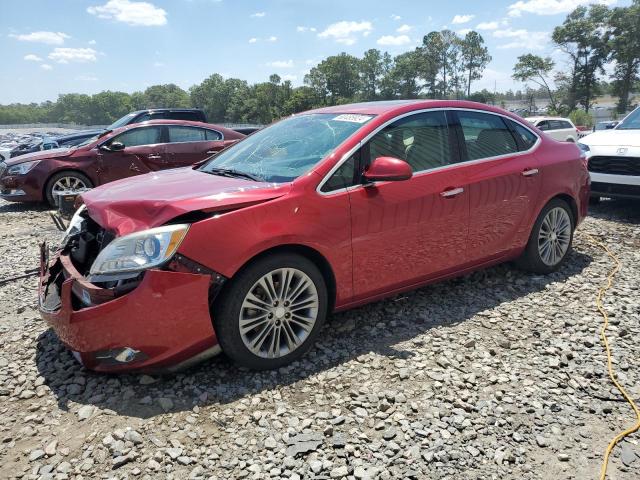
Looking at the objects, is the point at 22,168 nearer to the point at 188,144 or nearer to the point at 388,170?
the point at 188,144

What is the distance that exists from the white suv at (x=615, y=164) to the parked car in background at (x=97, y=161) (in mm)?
6824

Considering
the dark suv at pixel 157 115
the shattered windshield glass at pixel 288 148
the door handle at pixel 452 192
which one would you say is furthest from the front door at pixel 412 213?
the dark suv at pixel 157 115

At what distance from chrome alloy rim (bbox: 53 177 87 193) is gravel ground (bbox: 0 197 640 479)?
531 cm

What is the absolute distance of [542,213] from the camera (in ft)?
15.3

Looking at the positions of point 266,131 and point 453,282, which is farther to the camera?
point 453,282

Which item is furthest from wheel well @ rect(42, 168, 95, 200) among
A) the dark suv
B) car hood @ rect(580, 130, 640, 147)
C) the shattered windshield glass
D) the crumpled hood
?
car hood @ rect(580, 130, 640, 147)

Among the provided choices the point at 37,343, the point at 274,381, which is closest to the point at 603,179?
the point at 274,381

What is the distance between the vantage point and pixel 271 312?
308 centimetres

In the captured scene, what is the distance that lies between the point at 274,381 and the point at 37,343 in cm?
188

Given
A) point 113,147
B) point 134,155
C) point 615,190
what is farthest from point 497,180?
point 113,147

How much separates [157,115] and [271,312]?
10459mm

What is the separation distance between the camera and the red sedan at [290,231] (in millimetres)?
2789

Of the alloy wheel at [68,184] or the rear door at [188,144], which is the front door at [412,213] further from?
the alloy wheel at [68,184]

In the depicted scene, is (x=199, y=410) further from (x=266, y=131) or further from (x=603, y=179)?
(x=603, y=179)
